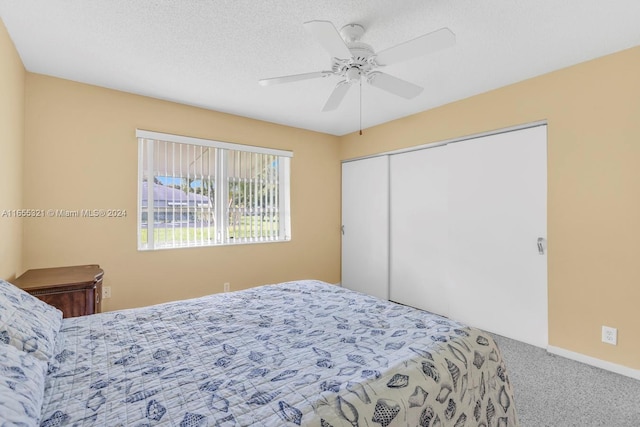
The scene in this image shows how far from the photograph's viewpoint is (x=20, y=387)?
85 centimetres

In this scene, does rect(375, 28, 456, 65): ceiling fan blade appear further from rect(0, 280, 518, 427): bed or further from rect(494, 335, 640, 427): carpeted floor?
rect(494, 335, 640, 427): carpeted floor

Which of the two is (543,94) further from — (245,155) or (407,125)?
(245,155)

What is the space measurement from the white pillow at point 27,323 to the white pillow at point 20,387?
2.9 inches

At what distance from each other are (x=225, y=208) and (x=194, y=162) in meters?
0.64

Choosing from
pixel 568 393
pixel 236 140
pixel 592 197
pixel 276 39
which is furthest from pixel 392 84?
pixel 568 393

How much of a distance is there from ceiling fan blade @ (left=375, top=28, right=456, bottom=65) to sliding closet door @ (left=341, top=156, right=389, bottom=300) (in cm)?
240

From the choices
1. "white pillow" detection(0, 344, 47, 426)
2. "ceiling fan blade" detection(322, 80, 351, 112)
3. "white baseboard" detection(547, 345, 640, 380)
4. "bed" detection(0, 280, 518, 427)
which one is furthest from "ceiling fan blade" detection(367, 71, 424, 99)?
"white baseboard" detection(547, 345, 640, 380)

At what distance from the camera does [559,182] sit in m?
2.56

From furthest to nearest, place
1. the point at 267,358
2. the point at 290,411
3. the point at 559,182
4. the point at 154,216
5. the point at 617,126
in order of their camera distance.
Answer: the point at 154,216 → the point at 559,182 → the point at 617,126 → the point at 267,358 → the point at 290,411

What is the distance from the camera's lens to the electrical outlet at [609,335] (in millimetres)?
2262

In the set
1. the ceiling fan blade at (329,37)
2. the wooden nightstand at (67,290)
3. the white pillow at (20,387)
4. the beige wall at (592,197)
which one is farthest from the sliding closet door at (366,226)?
the white pillow at (20,387)

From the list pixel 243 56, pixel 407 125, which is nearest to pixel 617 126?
pixel 407 125

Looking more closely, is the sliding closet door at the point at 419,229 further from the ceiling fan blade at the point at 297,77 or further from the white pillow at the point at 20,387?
the white pillow at the point at 20,387

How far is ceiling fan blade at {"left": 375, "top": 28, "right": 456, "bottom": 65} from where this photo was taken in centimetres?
150
